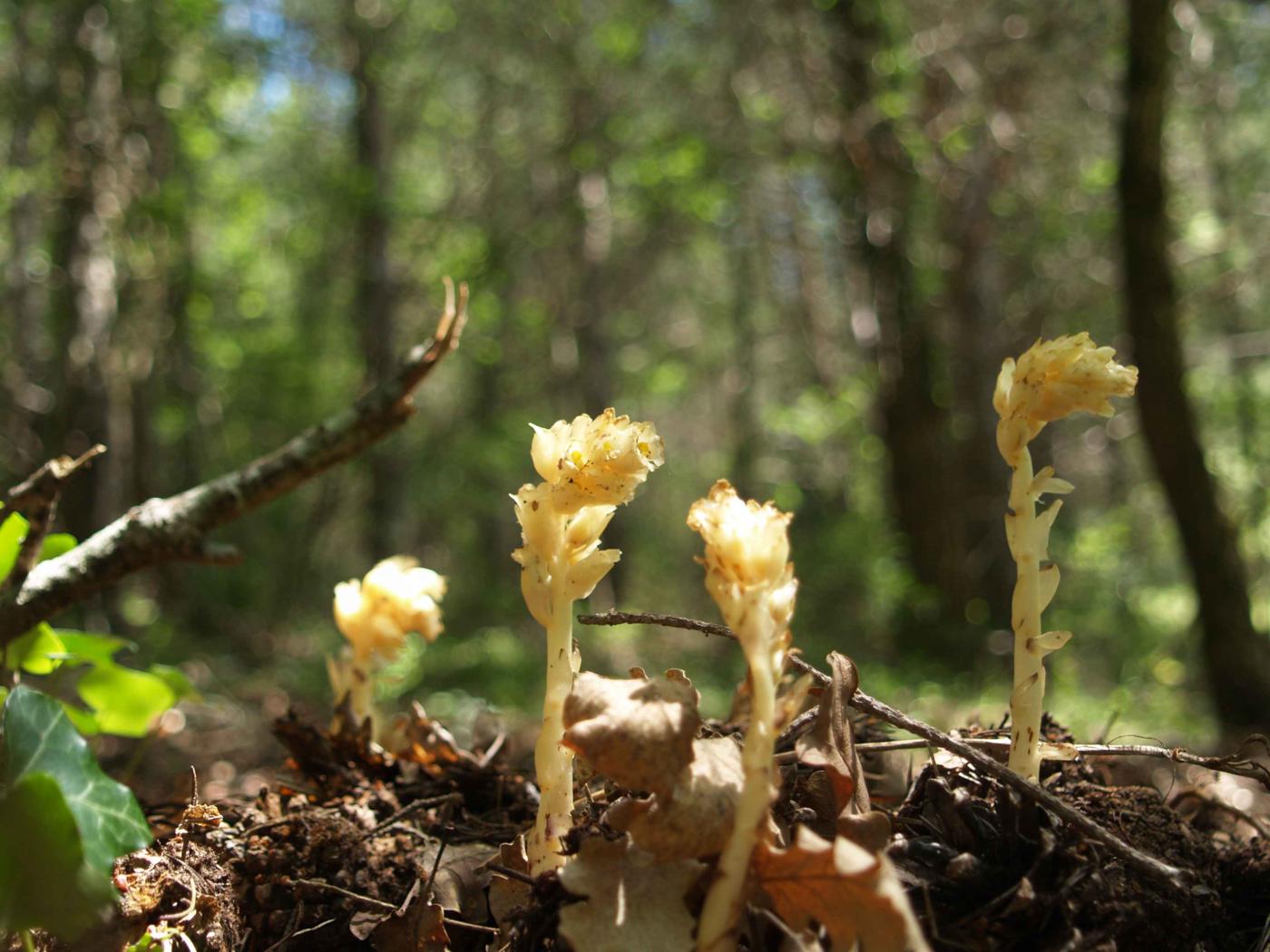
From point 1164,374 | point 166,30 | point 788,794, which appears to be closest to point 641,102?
point 166,30

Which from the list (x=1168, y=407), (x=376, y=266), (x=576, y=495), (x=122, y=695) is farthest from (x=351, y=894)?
(x=376, y=266)

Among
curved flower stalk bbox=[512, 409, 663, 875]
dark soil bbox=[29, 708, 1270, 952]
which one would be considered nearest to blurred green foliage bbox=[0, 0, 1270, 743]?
dark soil bbox=[29, 708, 1270, 952]

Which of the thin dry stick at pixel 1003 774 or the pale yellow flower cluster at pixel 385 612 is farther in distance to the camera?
the pale yellow flower cluster at pixel 385 612

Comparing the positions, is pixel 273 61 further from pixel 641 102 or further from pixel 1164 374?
pixel 1164 374

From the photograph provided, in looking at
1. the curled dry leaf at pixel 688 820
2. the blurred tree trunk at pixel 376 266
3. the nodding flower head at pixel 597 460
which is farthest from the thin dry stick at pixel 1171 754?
the blurred tree trunk at pixel 376 266

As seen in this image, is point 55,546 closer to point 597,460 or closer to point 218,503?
point 218,503

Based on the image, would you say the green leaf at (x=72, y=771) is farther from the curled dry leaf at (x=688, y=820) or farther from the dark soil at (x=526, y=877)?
the curled dry leaf at (x=688, y=820)

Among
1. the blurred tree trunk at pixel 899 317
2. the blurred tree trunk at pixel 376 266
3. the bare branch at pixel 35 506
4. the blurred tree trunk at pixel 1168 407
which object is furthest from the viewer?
the blurred tree trunk at pixel 376 266
